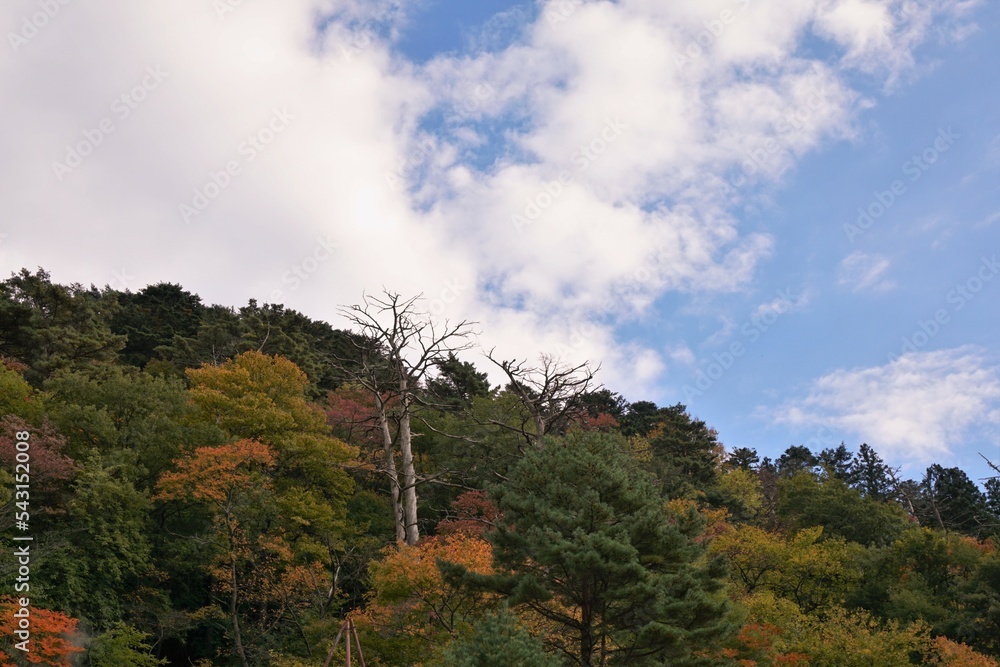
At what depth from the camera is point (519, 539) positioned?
16594 millimetres

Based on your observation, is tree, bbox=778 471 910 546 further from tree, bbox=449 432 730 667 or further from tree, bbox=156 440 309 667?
tree, bbox=156 440 309 667

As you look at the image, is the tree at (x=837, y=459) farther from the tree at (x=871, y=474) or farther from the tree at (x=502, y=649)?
the tree at (x=502, y=649)

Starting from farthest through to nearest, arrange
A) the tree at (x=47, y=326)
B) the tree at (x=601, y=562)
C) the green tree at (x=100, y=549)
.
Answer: the tree at (x=47, y=326)
the green tree at (x=100, y=549)
the tree at (x=601, y=562)

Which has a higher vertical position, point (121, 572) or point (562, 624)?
point (121, 572)

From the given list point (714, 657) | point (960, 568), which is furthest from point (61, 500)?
point (960, 568)

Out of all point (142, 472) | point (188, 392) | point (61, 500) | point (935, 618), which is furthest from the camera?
point (188, 392)

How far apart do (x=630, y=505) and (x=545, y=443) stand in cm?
265

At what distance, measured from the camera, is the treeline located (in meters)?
16.4

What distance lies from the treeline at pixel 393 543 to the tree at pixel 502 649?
0.05 meters

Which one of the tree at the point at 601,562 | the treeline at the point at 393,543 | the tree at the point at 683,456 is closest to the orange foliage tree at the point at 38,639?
the treeline at the point at 393,543

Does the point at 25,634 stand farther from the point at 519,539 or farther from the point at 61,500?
the point at 519,539

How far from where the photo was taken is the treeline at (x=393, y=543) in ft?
53.7

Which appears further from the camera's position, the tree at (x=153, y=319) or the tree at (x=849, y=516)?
the tree at (x=153, y=319)

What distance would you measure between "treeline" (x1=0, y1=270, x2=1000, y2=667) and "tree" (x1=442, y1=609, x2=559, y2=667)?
0.05 meters
